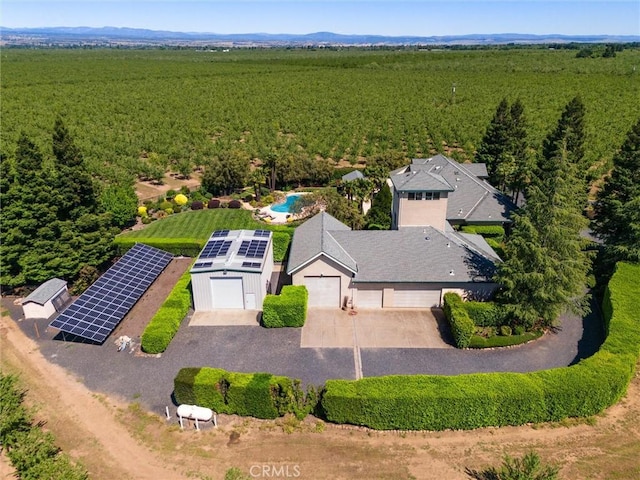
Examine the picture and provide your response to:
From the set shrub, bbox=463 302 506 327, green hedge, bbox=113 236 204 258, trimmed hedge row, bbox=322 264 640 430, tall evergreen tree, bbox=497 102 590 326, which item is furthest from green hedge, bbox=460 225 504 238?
green hedge, bbox=113 236 204 258

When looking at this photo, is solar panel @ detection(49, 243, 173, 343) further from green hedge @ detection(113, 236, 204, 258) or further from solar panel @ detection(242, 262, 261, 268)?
solar panel @ detection(242, 262, 261, 268)

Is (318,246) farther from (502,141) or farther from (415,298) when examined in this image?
(502,141)

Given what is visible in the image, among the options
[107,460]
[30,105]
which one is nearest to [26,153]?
[107,460]

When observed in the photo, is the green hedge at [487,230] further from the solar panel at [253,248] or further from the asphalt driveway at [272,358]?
the solar panel at [253,248]

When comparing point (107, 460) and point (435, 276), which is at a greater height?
point (435, 276)

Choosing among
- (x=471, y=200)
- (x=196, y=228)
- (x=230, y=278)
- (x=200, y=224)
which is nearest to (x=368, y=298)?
(x=230, y=278)

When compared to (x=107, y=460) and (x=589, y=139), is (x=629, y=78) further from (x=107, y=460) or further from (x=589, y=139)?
(x=107, y=460)
